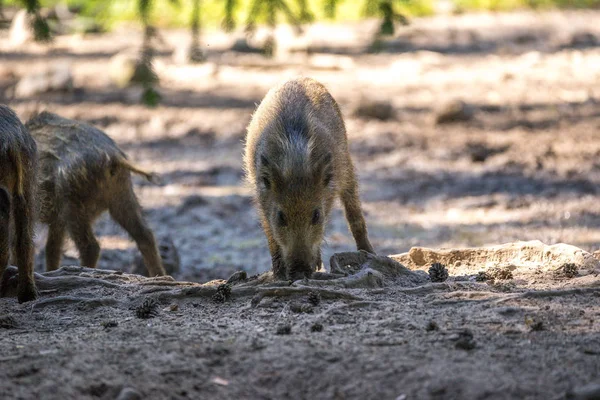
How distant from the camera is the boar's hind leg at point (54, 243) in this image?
6.98m

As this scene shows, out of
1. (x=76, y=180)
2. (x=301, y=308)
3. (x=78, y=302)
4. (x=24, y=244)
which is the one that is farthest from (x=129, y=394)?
(x=76, y=180)

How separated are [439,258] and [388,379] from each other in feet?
8.18

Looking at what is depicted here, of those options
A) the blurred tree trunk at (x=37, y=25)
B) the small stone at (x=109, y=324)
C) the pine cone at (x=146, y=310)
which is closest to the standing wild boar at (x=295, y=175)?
the pine cone at (x=146, y=310)

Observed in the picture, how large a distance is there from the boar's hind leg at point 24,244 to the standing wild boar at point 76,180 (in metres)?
1.39

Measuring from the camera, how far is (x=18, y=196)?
5207 mm

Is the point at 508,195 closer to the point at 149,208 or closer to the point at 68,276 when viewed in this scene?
the point at 149,208

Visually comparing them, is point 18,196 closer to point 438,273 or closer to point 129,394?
point 129,394

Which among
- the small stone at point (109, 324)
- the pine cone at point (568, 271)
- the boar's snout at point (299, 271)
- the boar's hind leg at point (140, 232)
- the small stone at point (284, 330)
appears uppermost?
the pine cone at point (568, 271)

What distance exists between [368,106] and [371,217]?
3.04 meters

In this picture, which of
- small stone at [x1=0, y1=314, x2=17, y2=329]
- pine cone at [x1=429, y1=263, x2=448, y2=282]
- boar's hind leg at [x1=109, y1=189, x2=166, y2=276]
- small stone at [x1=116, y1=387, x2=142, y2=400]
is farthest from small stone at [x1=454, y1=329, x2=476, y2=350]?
boar's hind leg at [x1=109, y1=189, x2=166, y2=276]

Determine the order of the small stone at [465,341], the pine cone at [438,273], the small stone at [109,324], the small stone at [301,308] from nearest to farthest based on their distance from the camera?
the small stone at [465,341] < the small stone at [109,324] < the small stone at [301,308] < the pine cone at [438,273]

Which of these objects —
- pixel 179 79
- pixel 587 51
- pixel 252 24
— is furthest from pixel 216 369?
pixel 587 51

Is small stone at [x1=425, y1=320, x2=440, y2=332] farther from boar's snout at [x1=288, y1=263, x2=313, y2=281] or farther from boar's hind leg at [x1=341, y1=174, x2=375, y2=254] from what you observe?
boar's hind leg at [x1=341, y1=174, x2=375, y2=254]

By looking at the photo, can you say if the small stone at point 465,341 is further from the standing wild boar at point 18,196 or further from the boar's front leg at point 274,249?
the standing wild boar at point 18,196
